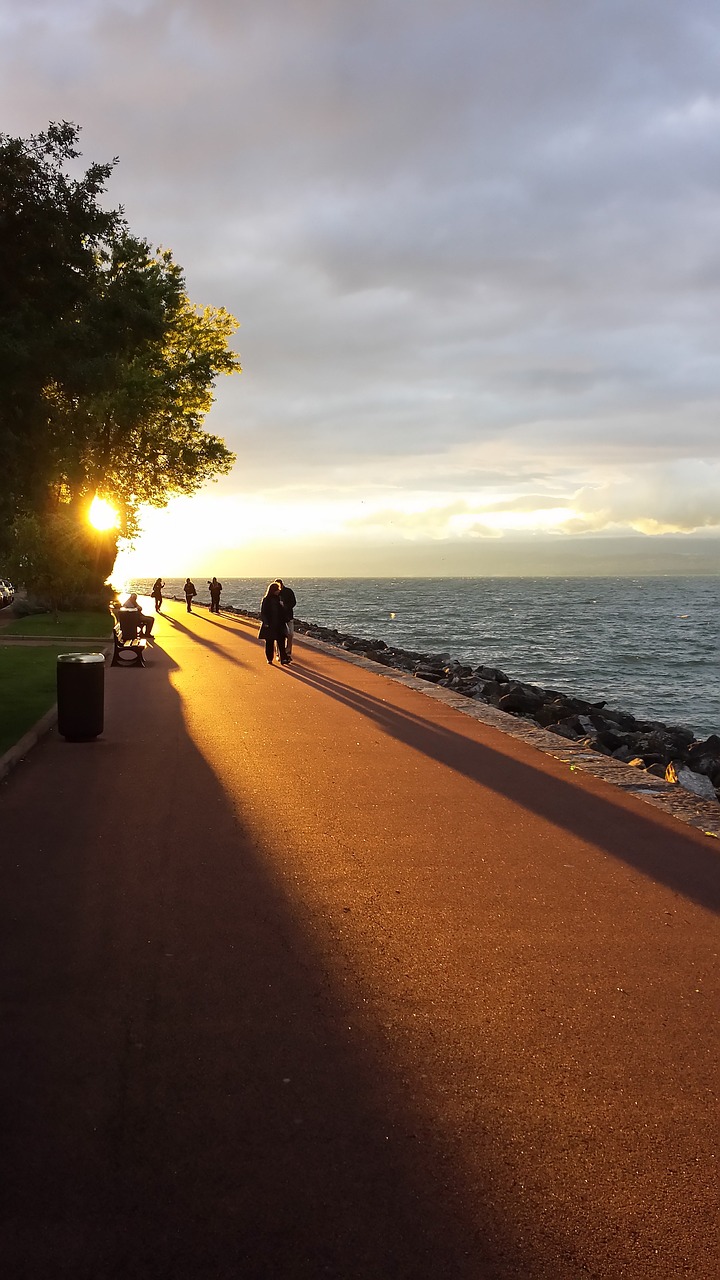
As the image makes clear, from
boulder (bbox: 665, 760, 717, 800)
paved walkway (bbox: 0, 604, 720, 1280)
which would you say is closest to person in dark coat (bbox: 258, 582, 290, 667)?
boulder (bbox: 665, 760, 717, 800)

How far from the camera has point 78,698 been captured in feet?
37.3

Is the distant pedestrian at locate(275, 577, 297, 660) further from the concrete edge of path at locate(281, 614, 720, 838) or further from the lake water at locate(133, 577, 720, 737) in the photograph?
the lake water at locate(133, 577, 720, 737)

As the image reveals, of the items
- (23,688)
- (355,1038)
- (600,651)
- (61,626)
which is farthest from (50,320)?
(600,651)

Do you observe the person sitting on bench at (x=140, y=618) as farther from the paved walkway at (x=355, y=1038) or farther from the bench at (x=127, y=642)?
the paved walkway at (x=355, y=1038)

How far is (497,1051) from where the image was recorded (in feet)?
13.3

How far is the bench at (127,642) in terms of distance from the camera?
21188 millimetres

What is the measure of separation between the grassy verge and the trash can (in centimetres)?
54

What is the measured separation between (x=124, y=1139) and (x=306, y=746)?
8.04 m

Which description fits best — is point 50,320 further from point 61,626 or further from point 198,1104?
point 61,626

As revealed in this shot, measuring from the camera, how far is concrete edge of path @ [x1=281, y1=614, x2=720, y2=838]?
830cm

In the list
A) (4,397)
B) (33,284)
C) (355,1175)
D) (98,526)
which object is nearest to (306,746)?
(4,397)

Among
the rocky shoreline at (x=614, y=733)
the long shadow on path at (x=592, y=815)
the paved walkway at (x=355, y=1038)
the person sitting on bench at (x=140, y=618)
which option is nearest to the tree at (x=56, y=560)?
the person sitting on bench at (x=140, y=618)

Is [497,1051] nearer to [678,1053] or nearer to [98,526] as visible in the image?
[678,1053]

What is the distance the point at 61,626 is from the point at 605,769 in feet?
84.5
